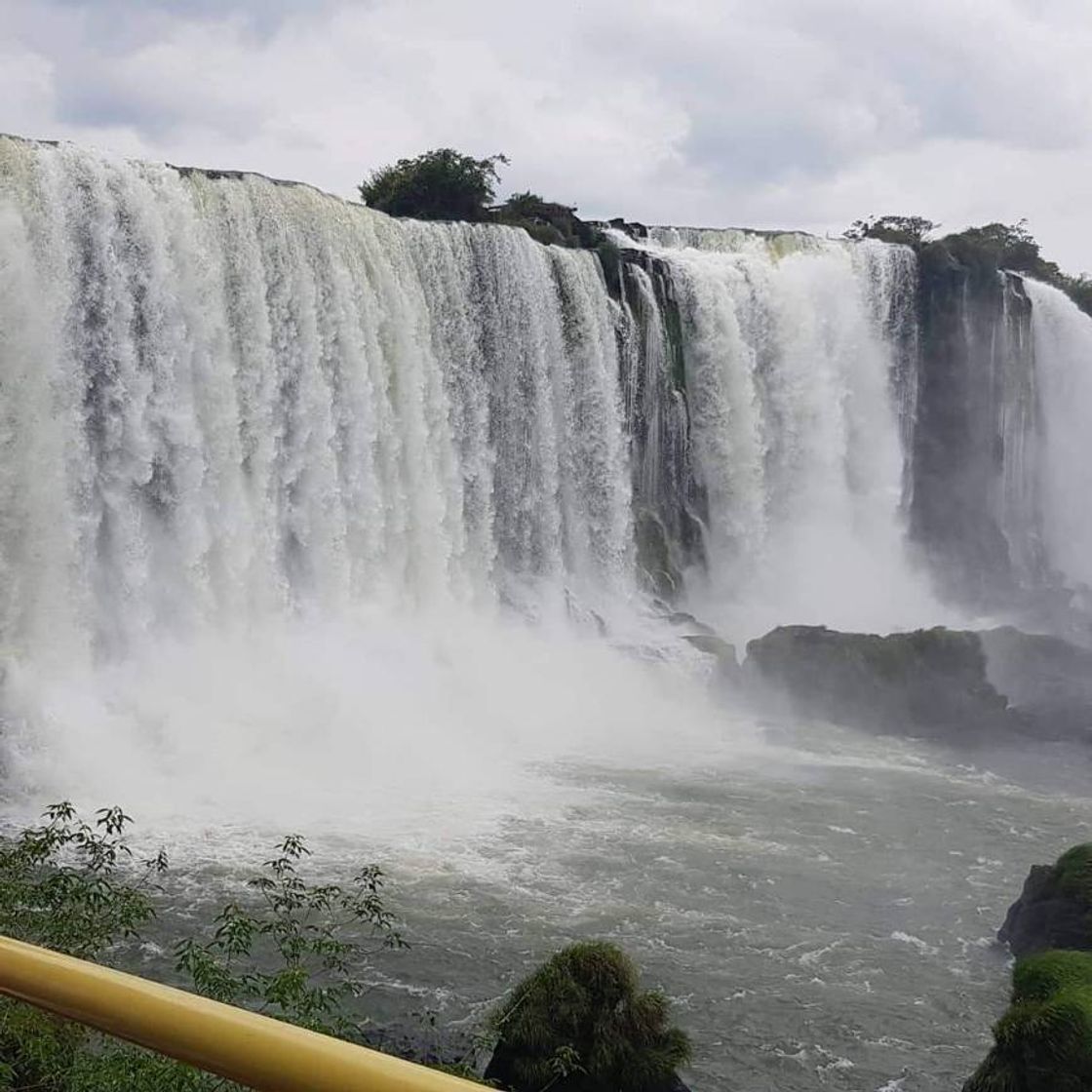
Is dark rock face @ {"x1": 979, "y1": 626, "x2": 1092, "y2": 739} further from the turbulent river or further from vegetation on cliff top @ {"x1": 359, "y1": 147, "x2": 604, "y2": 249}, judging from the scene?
vegetation on cliff top @ {"x1": 359, "y1": 147, "x2": 604, "y2": 249}

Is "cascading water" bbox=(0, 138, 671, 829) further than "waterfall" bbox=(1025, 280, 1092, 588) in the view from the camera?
No

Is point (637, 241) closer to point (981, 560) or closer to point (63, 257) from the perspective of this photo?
point (981, 560)

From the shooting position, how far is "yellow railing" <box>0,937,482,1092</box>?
115 cm

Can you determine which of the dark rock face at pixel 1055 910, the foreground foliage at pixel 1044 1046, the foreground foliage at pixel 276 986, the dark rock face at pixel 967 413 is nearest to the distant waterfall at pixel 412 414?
the dark rock face at pixel 967 413

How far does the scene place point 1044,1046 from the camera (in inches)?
267

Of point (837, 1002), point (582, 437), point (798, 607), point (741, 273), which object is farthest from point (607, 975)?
point (741, 273)

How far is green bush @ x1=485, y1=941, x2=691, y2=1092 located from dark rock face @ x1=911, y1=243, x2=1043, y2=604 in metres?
22.8

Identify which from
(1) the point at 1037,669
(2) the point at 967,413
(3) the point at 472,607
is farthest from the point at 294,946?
(2) the point at 967,413

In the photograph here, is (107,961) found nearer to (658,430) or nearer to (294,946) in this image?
(294,946)

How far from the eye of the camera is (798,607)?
82.5 feet

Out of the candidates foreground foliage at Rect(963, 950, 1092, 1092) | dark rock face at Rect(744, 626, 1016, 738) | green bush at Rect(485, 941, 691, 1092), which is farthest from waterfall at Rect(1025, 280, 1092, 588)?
green bush at Rect(485, 941, 691, 1092)

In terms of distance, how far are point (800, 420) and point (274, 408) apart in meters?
13.0

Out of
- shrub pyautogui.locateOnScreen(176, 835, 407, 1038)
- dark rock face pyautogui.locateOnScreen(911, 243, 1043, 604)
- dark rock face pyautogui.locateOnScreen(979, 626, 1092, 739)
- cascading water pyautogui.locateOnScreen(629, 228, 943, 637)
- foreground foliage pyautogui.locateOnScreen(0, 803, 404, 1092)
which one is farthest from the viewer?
dark rock face pyautogui.locateOnScreen(911, 243, 1043, 604)

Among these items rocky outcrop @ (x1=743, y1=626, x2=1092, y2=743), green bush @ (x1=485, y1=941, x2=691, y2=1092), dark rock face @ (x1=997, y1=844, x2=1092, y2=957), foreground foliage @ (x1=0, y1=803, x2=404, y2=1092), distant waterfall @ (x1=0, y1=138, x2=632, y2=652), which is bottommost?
green bush @ (x1=485, y1=941, x2=691, y2=1092)
